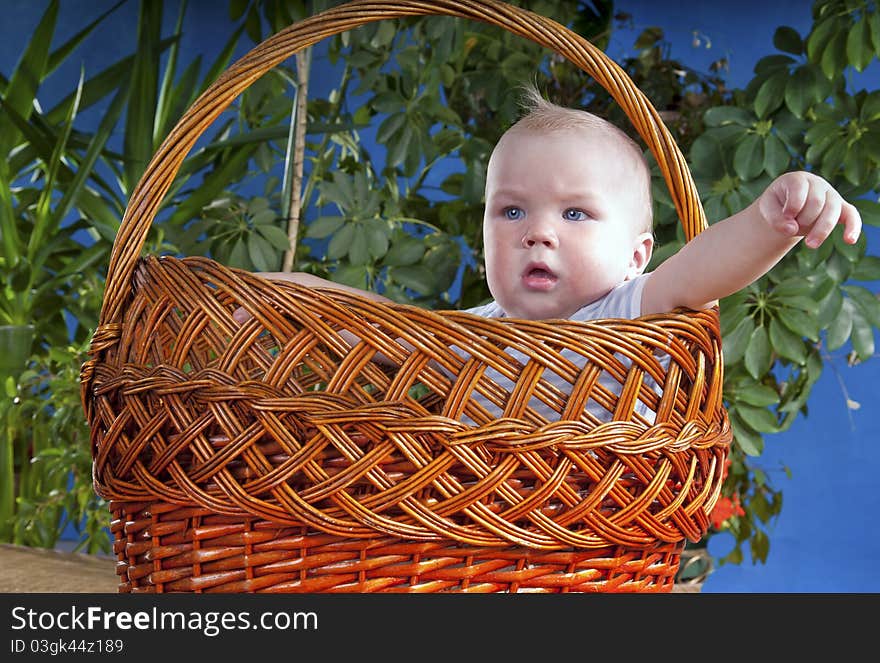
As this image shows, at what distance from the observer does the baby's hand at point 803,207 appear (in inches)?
22.1

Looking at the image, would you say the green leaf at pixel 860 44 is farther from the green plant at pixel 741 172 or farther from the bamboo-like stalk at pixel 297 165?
the bamboo-like stalk at pixel 297 165

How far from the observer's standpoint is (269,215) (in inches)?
51.1

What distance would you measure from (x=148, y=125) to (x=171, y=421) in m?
1.25

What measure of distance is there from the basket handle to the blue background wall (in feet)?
3.92

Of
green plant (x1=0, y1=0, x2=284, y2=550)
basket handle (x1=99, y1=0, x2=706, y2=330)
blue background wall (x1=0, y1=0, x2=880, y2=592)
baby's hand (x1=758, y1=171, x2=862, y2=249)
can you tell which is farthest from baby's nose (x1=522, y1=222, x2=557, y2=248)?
blue background wall (x1=0, y1=0, x2=880, y2=592)

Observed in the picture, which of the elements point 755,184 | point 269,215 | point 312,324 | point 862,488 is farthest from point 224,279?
point 862,488

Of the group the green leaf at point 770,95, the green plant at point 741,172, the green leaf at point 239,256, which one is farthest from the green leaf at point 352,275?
the green leaf at point 770,95

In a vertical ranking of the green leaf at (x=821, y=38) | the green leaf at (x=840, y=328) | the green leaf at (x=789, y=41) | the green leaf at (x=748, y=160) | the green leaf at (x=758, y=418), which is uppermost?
the green leaf at (x=789, y=41)

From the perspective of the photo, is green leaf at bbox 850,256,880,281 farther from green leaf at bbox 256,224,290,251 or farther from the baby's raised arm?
green leaf at bbox 256,224,290,251

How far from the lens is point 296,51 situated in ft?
2.38

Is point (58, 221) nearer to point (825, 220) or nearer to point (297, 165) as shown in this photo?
point (297, 165)

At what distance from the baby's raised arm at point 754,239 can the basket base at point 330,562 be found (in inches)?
7.7

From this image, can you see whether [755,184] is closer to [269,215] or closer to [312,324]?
[269,215]

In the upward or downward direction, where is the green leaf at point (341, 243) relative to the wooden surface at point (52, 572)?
upward
